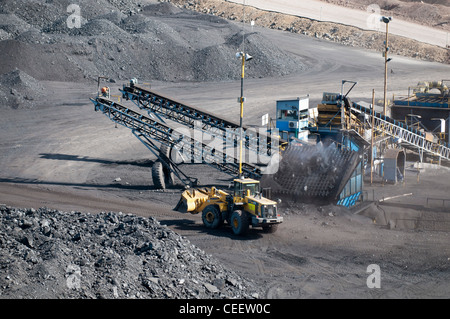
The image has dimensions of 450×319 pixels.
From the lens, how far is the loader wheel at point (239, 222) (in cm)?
2480

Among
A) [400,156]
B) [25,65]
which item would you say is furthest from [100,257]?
[25,65]

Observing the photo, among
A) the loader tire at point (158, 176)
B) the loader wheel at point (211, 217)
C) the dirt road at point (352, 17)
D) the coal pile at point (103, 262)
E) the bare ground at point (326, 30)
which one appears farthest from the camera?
the dirt road at point (352, 17)

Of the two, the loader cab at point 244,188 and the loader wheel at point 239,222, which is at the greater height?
the loader cab at point 244,188

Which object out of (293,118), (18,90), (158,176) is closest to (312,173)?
(158,176)

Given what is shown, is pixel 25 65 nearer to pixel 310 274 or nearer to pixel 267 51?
pixel 267 51

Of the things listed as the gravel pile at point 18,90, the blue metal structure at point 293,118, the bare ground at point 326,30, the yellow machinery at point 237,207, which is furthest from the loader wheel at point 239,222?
the bare ground at point 326,30

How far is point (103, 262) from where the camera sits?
1867 cm

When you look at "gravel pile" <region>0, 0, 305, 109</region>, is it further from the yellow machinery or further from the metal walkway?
the yellow machinery

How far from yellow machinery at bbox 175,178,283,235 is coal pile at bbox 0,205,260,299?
3.45m

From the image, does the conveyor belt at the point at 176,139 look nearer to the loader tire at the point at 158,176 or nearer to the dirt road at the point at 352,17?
the loader tire at the point at 158,176

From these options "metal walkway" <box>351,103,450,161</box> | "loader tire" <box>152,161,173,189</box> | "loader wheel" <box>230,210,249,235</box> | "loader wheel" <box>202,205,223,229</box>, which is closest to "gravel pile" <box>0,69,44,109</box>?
"loader tire" <box>152,161,173,189</box>

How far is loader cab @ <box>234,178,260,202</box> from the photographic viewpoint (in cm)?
2530

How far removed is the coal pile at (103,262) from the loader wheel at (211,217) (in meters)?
3.76

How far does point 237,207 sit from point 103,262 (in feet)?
26.0
